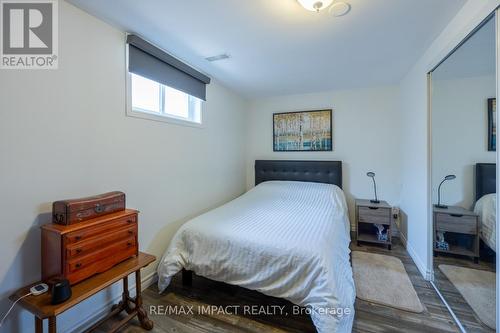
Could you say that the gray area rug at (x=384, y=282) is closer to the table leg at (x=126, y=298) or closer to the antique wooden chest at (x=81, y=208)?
the table leg at (x=126, y=298)

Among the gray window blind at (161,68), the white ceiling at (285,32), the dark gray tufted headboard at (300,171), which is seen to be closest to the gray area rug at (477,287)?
the dark gray tufted headboard at (300,171)

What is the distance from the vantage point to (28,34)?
54.7 inches

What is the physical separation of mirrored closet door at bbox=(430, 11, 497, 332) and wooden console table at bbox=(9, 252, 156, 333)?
7.60 ft

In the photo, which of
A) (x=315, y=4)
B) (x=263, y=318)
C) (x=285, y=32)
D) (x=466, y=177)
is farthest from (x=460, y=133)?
(x=263, y=318)

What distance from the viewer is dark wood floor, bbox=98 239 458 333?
1569 mm

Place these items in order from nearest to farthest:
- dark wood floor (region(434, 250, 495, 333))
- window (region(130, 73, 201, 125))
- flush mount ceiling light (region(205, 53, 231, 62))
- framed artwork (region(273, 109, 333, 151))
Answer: dark wood floor (region(434, 250, 495, 333)) → window (region(130, 73, 201, 125)) → flush mount ceiling light (region(205, 53, 231, 62)) → framed artwork (region(273, 109, 333, 151))

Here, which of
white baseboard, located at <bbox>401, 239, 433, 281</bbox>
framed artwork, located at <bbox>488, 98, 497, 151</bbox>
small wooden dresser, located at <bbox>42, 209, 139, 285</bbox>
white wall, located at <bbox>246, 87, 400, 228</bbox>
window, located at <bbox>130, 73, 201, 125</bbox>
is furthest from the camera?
white wall, located at <bbox>246, 87, 400, 228</bbox>

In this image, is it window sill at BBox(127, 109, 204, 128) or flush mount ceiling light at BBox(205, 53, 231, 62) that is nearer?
window sill at BBox(127, 109, 204, 128)

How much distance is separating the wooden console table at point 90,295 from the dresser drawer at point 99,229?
0.26 meters

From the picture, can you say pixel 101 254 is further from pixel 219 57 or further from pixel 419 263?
pixel 419 263

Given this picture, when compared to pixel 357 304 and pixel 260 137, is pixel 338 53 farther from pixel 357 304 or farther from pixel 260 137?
pixel 357 304

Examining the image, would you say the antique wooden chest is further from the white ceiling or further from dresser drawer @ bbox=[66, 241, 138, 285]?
the white ceiling

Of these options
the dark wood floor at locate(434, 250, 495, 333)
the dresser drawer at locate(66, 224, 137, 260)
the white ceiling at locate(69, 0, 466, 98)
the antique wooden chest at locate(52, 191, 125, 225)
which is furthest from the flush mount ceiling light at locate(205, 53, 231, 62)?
the dark wood floor at locate(434, 250, 495, 333)

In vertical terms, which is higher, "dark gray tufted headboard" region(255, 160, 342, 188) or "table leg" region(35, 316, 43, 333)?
"dark gray tufted headboard" region(255, 160, 342, 188)
